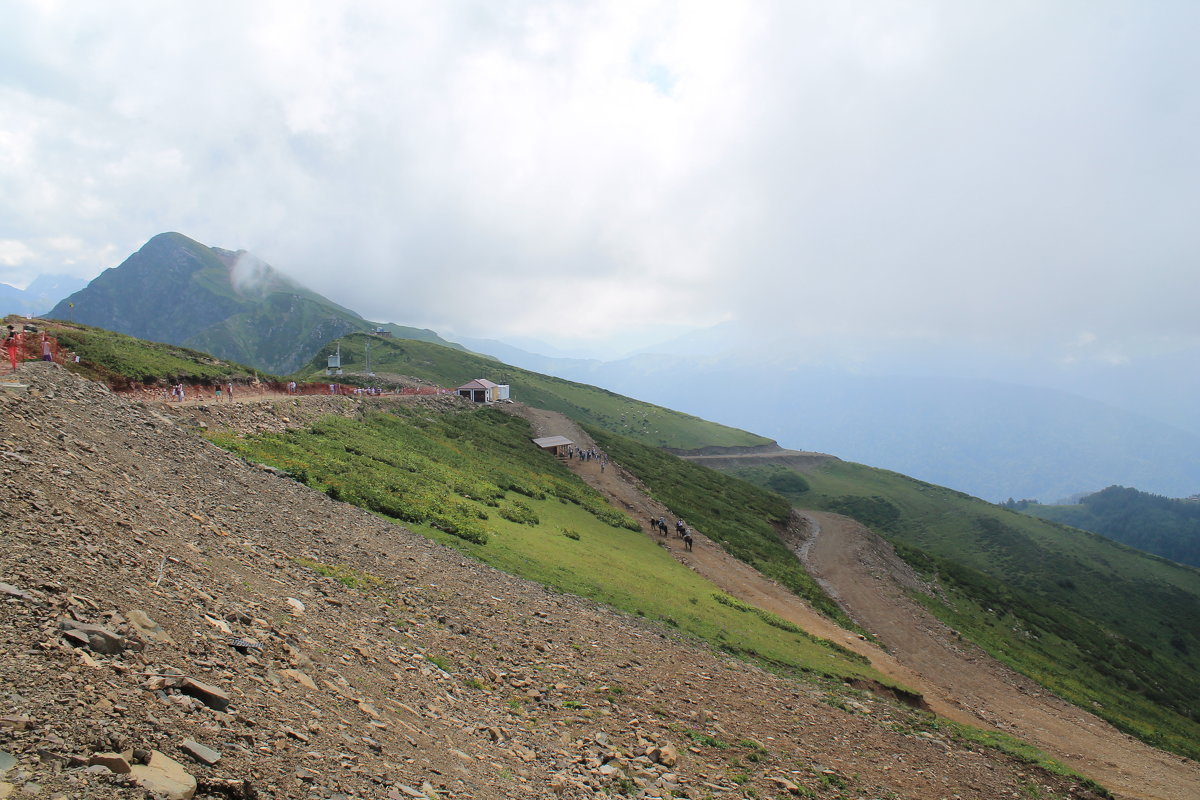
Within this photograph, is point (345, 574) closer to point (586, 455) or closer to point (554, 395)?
point (586, 455)

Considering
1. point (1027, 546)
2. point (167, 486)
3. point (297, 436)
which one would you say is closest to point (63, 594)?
point (167, 486)

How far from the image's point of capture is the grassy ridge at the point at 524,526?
22172 millimetres

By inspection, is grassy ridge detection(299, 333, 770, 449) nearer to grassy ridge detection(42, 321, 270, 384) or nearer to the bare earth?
grassy ridge detection(42, 321, 270, 384)

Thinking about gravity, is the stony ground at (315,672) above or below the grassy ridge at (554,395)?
below

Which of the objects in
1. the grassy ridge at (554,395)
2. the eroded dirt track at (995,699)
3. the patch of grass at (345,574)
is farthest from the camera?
the grassy ridge at (554,395)

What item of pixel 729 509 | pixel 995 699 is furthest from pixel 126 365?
pixel 729 509

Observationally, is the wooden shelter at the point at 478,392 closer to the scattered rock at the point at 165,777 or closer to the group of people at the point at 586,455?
the group of people at the point at 586,455

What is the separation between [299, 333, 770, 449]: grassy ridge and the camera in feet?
392

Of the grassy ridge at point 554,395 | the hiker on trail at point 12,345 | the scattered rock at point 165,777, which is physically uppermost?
the grassy ridge at point 554,395

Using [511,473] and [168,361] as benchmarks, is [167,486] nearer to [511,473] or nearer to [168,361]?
[511,473]

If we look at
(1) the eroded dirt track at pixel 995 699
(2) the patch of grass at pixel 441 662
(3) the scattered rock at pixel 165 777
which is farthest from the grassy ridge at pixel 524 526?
(3) the scattered rock at pixel 165 777

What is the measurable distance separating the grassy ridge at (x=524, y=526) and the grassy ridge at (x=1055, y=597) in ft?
74.1

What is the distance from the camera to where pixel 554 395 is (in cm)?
13825

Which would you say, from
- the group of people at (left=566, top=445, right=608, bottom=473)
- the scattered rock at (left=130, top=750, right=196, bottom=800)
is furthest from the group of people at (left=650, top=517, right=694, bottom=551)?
the scattered rock at (left=130, top=750, right=196, bottom=800)
